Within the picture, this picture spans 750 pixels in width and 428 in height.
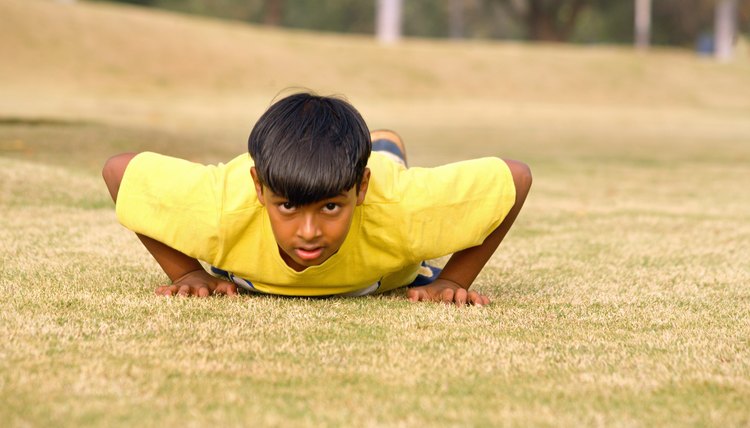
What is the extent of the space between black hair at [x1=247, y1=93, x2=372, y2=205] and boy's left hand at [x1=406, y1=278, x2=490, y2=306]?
0.68 m

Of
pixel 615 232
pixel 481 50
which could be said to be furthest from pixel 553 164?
pixel 481 50

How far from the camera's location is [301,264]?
11.9 feet

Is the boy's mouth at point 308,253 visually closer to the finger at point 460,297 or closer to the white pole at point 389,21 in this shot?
the finger at point 460,297

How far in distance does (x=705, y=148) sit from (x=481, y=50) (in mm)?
18564

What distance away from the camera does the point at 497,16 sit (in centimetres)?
5941

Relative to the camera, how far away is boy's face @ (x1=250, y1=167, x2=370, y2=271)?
329 centimetres

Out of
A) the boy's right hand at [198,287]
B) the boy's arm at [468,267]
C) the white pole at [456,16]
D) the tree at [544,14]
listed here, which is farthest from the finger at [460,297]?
the white pole at [456,16]

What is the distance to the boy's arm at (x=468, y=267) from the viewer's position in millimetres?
3828

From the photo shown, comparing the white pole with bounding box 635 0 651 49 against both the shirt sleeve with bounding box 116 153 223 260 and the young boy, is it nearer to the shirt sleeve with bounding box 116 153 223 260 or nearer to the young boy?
the young boy

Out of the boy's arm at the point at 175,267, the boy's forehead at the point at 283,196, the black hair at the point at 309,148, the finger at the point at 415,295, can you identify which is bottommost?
the finger at the point at 415,295

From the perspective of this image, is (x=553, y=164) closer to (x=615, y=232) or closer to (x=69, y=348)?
(x=615, y=232)

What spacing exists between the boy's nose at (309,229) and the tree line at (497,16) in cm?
4167

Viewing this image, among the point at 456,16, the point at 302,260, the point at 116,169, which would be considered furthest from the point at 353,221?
the point at 456,16

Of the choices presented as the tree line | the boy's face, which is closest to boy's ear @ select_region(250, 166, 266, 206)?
the boy's face
